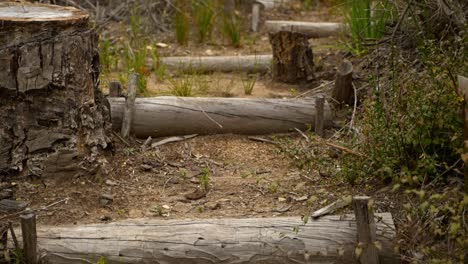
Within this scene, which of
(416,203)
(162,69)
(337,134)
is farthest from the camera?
(162,69)

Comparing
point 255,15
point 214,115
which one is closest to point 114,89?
point 214,115

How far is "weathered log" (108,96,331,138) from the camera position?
6426 millimetres

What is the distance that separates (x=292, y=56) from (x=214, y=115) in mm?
1610

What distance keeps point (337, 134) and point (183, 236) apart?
2068mm

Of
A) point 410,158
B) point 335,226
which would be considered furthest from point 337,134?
point 335,226

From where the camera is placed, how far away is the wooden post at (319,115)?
21.3ft

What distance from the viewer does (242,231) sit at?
15.3ft

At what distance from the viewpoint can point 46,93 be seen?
17.2ft

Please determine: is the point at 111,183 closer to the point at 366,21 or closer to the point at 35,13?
the point at 35,13

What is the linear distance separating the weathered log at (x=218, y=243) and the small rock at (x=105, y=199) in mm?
581

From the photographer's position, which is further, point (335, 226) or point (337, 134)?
point (337, 134)

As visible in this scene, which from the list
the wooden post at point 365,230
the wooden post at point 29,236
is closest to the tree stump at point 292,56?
the wooden post at point 365,230

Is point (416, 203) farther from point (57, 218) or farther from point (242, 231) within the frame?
point (57, 218)

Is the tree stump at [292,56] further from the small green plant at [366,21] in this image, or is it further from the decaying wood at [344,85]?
the decaying wood at [344,85]
